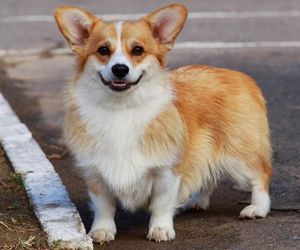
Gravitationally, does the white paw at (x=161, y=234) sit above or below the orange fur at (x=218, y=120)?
below

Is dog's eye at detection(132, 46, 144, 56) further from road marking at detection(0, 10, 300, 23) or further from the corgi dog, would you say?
road marking at detection(0, 10, 300, 23)

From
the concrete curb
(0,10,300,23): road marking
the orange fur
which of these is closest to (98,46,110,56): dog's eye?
the orange fur

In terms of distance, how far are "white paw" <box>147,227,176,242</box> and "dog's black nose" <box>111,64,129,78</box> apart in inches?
37.4

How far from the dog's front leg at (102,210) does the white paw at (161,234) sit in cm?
22

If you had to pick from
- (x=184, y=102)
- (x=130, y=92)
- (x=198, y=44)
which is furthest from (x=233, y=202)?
(x=198, y=44)

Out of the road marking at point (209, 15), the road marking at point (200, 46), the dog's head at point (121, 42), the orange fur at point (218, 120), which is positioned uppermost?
the dog's head at point (121, 42)

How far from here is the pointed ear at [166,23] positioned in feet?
18.9

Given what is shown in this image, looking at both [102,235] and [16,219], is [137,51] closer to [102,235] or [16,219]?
[102,235]

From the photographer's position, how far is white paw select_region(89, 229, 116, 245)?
5613 mm

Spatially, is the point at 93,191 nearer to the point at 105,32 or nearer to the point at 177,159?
the point at 177,159

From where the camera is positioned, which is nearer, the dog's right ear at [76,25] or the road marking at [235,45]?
the dog's right ear at [76,25]

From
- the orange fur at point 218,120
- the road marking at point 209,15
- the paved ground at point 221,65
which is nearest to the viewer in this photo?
the paved ground at point 221,65

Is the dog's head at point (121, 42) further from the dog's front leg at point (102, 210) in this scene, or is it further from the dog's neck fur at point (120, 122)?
the dog's front leg at point (102, 210)

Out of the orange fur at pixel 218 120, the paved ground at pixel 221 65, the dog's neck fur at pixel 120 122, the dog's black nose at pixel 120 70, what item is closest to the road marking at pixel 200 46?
the paved ground at pixel 221 65
